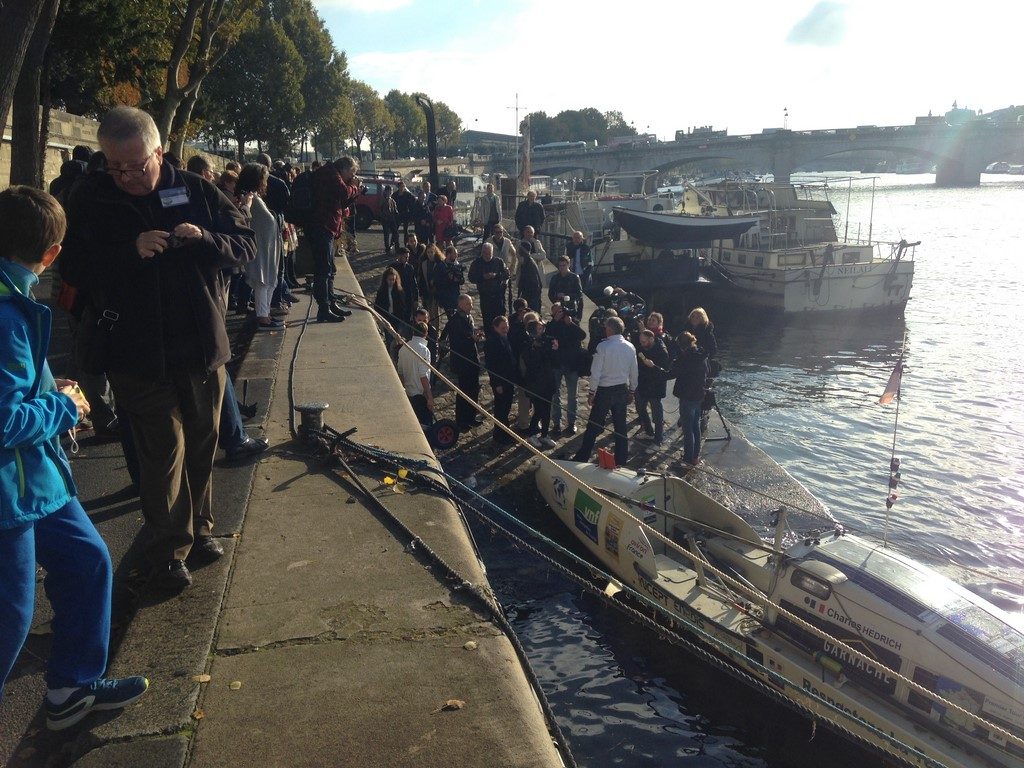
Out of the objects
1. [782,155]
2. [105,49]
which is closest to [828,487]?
[105,49]

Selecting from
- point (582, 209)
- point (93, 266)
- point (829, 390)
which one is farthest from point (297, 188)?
point (582, 209)

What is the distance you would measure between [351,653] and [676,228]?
30.2 meters

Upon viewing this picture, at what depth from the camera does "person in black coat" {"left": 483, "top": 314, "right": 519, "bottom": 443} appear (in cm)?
1291

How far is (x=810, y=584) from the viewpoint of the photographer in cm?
793

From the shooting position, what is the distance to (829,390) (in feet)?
76.9

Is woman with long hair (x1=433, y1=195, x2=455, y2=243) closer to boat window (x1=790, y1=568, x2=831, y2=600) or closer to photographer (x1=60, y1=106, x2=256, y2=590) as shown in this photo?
boat window (x1=790, y1=568, x2=831, y2=600)

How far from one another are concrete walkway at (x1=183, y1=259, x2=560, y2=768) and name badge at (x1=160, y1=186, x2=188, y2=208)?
1.78m

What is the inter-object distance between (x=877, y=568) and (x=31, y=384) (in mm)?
7300

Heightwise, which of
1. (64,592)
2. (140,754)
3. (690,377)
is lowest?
(690,377)

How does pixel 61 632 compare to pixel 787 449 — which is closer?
pixel 61 632

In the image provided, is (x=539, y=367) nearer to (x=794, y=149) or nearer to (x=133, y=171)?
(x=133, y=171)

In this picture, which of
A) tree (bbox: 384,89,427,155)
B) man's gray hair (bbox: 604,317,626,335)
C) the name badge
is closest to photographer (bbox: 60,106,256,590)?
the name badge

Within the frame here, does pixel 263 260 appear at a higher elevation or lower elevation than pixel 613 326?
higher

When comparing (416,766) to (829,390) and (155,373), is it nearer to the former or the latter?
(155,373)
